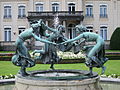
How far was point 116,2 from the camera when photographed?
3866cm

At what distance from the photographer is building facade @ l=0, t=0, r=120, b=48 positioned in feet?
125

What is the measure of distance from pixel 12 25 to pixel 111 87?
30323mm

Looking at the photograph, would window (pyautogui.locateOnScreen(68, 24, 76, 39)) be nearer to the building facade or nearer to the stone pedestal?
the building facade

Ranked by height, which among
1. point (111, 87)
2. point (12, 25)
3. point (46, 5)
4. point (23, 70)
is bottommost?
point (111, 87)

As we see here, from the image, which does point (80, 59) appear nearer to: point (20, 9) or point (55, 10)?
point (55, 10)

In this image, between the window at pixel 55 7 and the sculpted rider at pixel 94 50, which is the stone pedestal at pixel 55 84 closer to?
the sculpted rider at pixel 94 50

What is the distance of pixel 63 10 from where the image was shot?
37844mm

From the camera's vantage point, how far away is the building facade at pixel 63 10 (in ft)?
125

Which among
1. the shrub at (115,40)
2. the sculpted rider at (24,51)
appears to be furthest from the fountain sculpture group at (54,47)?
the shrub at (115,40)

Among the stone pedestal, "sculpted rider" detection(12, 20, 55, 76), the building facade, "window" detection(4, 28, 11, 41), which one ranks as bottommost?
the stone pedestal

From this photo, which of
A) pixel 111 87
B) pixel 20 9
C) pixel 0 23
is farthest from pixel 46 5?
pixel 111 87

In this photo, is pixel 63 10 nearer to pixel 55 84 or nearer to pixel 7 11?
pixel 7 11

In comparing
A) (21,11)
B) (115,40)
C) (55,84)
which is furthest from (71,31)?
(55,84)

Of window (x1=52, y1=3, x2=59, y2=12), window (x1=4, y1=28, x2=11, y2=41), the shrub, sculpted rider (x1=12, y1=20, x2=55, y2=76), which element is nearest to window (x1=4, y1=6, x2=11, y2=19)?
window (x1=4, y1=28, x2=11, y2=41)
